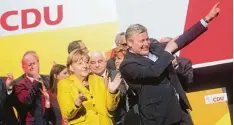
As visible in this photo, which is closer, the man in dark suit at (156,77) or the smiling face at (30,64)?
the man in dark suit at (156,77)

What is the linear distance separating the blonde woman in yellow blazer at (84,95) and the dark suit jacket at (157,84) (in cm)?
30

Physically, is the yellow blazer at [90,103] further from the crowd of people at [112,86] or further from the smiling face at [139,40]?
the smiling face at [139,40]

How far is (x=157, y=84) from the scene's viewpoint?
10.7 feet

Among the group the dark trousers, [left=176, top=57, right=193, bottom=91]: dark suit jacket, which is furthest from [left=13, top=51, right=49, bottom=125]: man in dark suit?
the dark trousers

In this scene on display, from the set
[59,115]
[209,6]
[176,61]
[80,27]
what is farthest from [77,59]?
[209,6]

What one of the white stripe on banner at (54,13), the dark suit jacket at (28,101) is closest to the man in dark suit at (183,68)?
the white stripe on banner at (54,13)

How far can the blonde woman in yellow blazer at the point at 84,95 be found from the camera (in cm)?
366

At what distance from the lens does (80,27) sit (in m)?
3.89

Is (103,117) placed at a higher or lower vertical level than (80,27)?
lower

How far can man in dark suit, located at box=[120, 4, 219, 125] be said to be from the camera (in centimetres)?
323

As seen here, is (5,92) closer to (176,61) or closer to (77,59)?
(77,59)

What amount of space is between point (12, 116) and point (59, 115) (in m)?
0.41

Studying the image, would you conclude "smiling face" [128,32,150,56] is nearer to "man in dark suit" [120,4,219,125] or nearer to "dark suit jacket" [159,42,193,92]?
"man in dark suit" [120,4,219,125]

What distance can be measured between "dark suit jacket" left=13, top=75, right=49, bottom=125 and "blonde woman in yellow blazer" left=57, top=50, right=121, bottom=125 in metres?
0.25
